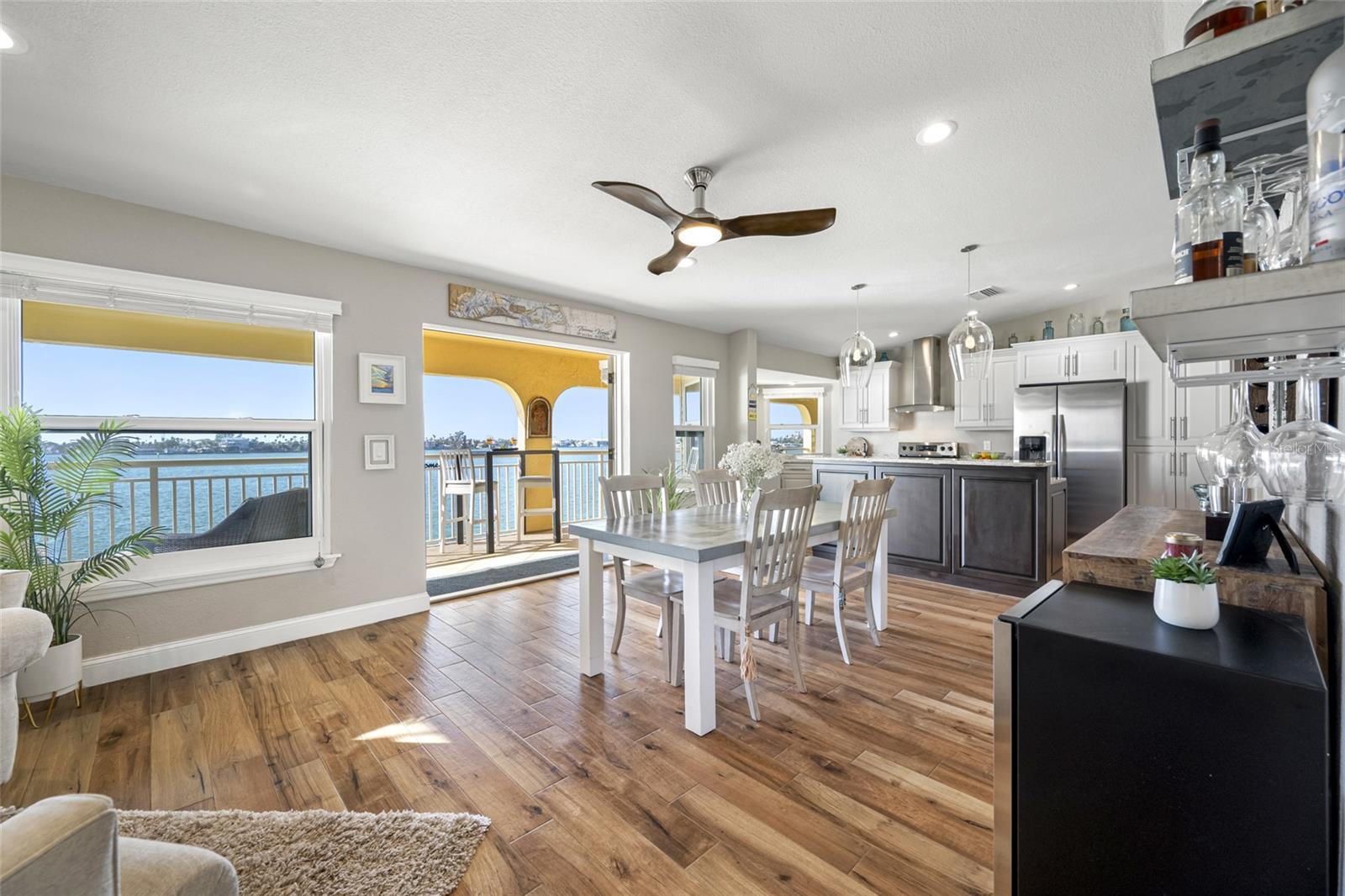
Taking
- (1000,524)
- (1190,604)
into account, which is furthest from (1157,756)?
(1000,524)

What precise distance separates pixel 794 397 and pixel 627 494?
470cm

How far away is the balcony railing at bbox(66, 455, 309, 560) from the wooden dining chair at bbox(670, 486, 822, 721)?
2.60 meters

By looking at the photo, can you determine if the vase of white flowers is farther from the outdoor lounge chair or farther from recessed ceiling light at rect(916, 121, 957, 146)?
the outdoor lounge chair

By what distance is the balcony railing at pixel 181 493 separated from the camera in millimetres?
2797

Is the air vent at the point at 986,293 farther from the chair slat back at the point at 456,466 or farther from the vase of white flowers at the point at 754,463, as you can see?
the chair slat back at the point at 456,466

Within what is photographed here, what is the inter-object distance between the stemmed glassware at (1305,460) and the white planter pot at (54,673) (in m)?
3.95

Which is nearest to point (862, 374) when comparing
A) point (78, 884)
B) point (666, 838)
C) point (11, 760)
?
point (666, 838)

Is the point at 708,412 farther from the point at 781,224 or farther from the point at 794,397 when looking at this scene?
the point at 781,224

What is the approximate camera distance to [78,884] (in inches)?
28.6

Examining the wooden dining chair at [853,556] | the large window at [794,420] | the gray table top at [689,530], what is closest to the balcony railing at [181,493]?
the gray table top at [689,530]

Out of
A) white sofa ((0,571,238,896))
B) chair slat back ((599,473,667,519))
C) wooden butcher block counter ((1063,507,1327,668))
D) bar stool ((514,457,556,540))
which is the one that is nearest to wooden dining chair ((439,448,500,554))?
bar stool ((514,457,556,540))

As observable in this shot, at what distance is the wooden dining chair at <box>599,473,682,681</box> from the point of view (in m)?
2.68

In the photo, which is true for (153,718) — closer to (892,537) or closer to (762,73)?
(762,73)

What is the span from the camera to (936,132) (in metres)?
2.30
